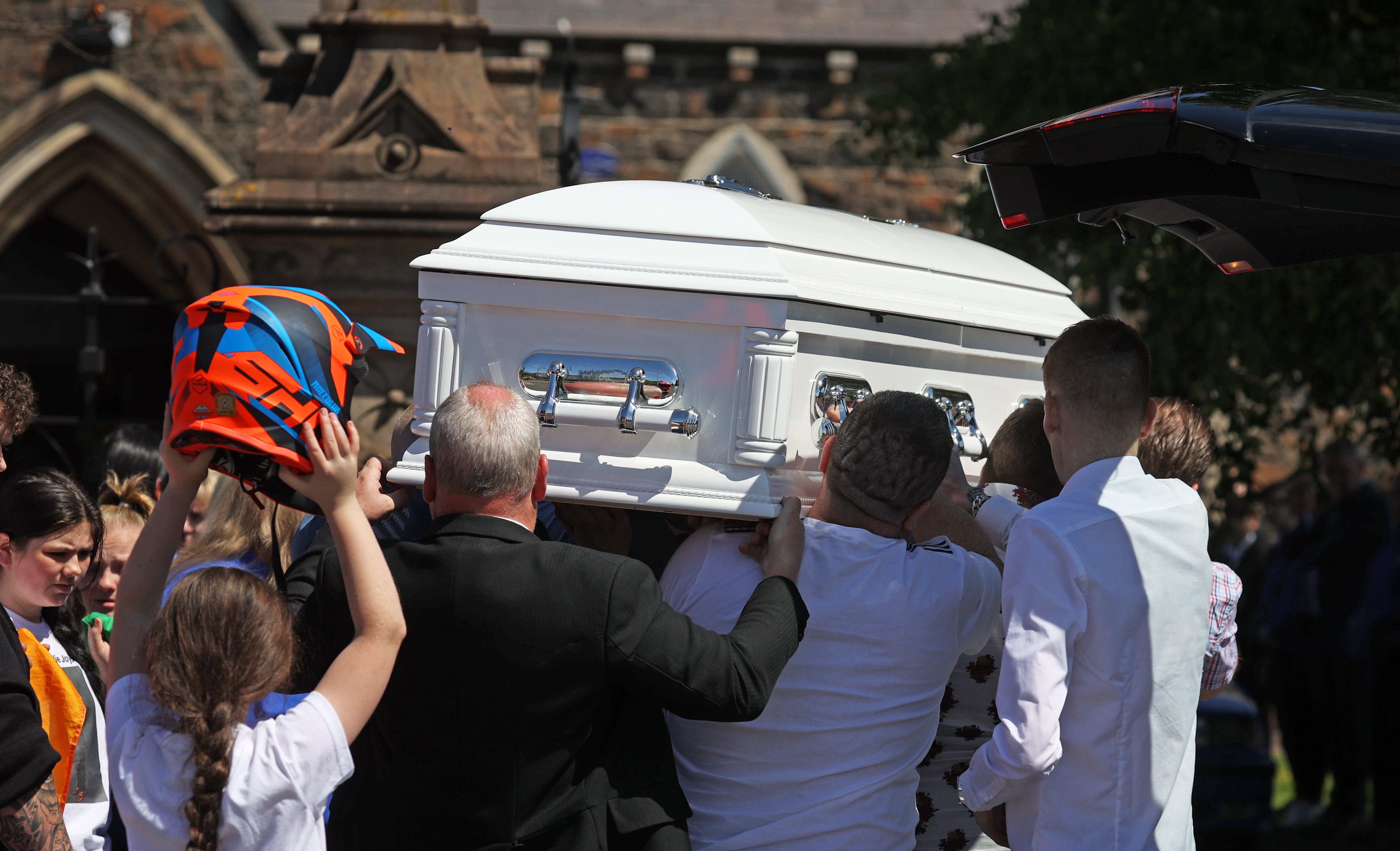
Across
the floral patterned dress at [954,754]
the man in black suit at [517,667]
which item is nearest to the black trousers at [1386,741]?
the floral patterned dress at [954,754]

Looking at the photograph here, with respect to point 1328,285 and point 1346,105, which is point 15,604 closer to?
point 1346,105

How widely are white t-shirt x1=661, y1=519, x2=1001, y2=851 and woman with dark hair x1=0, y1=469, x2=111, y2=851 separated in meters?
1.18

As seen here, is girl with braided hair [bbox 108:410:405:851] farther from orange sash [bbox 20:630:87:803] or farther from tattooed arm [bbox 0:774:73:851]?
orange sash [bbox 20:630:87:803]

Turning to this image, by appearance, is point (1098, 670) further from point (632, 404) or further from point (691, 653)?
point (632, 404)

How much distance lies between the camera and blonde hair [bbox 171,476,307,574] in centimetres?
282

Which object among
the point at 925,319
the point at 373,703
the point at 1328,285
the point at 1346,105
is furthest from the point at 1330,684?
the point at 373,703

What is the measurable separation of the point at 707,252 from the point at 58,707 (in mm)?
1551

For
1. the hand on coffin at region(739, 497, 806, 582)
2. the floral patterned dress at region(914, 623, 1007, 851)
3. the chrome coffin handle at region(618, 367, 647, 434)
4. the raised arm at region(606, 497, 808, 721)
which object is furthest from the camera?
the floral patterned dress at region(914, 623, 1007, 851)

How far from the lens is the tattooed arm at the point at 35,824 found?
2.11 m

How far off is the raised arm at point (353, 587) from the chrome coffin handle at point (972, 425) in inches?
56.5

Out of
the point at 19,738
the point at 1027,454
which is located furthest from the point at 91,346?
the point at 1027,454

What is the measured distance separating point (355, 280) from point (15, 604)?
2.27 metres

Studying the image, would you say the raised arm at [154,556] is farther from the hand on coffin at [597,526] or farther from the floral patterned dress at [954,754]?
the floral patterned dress at [954,754]

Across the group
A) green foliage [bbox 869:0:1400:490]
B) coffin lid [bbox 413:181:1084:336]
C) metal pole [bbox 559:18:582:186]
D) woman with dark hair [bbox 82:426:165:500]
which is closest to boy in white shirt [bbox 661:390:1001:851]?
coffin lid [bbox 413:181:1084:336]
